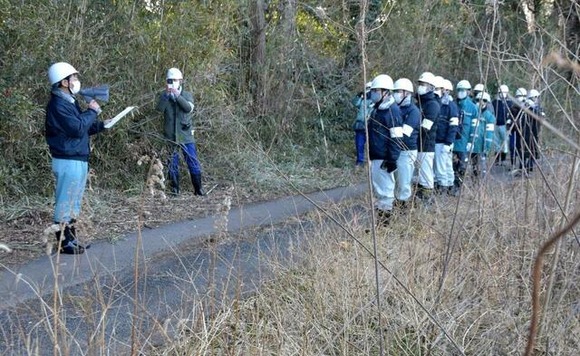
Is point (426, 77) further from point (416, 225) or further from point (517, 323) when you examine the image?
point (517, 323)

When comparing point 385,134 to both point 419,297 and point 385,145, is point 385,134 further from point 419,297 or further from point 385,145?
point 419,297

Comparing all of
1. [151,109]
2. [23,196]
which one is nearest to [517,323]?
[23,196]

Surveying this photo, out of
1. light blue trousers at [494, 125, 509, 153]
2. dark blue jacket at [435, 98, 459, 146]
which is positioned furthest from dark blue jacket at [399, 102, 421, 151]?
dark blue jacket at [435, 98, 459, 146]

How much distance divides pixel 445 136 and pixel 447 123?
24cm

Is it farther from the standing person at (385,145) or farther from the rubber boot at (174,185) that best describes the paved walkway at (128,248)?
the rubber boot at (174,185)

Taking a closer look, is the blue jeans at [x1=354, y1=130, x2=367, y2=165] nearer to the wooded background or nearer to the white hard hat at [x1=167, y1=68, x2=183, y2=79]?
the wooded background

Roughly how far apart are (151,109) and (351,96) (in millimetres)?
5951

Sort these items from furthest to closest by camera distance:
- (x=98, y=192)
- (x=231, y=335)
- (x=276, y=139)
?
(x=276, y=139) → (x=98, y=192) → (x=231, y=335)

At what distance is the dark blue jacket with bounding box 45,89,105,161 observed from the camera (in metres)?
6.22

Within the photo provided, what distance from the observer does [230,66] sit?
40.5 feet

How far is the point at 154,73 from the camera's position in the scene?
10219mm

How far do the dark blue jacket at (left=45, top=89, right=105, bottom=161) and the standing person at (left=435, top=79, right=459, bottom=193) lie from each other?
19.0ft

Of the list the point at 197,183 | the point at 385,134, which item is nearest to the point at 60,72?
the point at 385,134

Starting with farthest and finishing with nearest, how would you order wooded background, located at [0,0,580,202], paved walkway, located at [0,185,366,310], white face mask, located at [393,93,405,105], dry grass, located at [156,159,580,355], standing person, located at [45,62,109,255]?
1. white face mask, located at [393,93,405,105]
2. wooded background, located at [0,0,580,202]
3. standing person, located at [45,62,109,255]
4. paved walkway, located at [0,185,366,310]
5. dry grass, located at [156,159,580,355]
